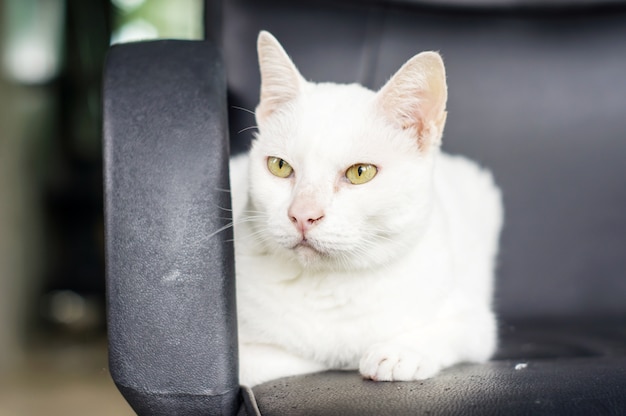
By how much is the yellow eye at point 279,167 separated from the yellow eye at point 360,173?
10 cm

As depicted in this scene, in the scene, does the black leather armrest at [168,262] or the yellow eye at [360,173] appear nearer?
the black leather armrest at [168,262]

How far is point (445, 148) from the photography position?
157 centimetres

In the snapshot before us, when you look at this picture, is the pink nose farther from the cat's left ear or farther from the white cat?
the cat's left ear

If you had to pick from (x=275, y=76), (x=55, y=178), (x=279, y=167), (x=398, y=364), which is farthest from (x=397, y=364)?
(x=55, y=178)

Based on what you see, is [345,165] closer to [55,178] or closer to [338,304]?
[338,304]

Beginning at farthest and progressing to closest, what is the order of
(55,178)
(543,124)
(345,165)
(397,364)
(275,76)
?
(55,178), (543,124), (275,76), (345,165), (397,364)

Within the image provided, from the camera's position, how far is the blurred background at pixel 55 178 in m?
3.15

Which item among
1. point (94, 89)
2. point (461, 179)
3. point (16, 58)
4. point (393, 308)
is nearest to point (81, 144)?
point (94, 89)

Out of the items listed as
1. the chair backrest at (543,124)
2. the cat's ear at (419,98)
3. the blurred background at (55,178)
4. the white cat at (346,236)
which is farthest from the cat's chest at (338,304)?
the blurred background at (55,178)

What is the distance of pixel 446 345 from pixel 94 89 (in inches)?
129

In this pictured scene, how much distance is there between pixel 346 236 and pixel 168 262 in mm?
272

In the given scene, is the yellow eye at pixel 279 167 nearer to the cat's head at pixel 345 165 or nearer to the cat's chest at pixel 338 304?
the cat's head at pixel 345 165

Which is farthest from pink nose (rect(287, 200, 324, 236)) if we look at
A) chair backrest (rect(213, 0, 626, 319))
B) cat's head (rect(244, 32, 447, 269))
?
chair backrest (rect(213, 0, 626, 319))

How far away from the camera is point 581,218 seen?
1531 millimetres
